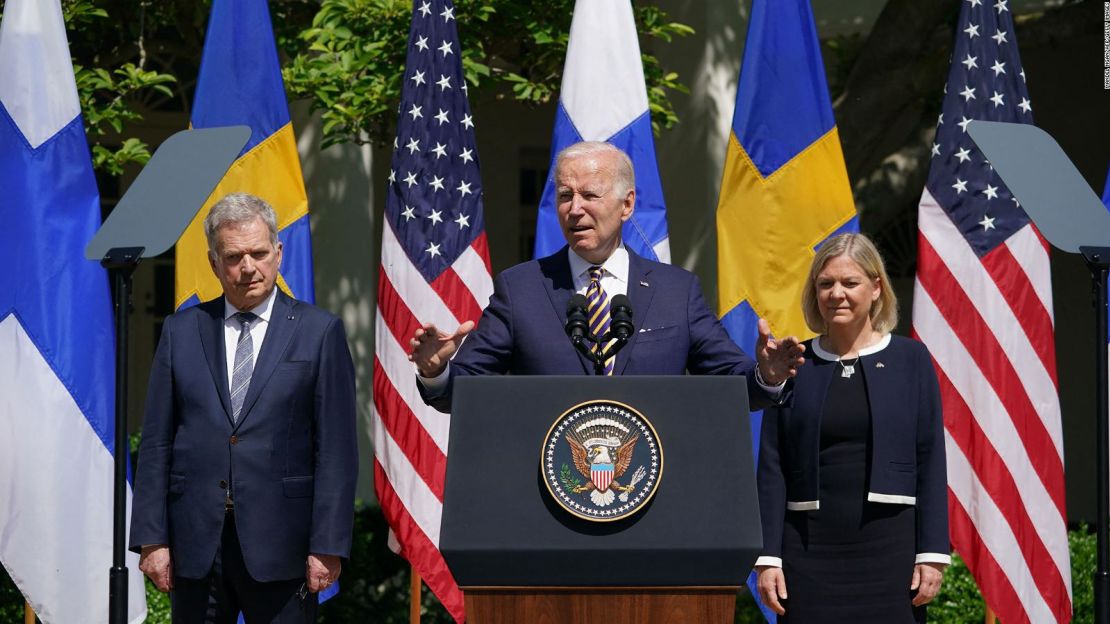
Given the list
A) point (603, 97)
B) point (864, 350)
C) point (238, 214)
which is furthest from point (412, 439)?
point (864, 350)

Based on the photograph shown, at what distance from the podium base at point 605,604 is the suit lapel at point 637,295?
84 cm

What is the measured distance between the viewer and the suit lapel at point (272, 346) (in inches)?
168

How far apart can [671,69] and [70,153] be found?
4089 mm

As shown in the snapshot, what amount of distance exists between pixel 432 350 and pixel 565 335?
395mm

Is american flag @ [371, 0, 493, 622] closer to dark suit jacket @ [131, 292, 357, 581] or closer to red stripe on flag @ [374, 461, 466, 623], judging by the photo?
red stripe on flag @ [374, 461, 466, 623]

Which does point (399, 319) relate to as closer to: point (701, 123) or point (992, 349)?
point (992, 349)

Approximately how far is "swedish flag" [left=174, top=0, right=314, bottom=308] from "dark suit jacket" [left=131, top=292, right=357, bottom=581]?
2.09 metres

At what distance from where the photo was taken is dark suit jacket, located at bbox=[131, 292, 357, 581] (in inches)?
166

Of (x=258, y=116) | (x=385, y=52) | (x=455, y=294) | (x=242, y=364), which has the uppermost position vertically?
(x=385, y=52)

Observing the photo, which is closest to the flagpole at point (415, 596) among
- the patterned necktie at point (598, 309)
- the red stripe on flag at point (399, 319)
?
the red stripe on flag at point (399, 319)

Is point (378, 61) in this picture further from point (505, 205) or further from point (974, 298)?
point (505, 205)

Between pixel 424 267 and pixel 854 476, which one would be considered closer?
pixel 854 476

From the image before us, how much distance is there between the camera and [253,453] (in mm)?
4234

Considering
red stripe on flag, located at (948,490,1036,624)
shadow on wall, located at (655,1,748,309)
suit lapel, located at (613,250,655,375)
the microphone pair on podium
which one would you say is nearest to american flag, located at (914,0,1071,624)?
red stripe on flag, located at (948,490,1036,624)
